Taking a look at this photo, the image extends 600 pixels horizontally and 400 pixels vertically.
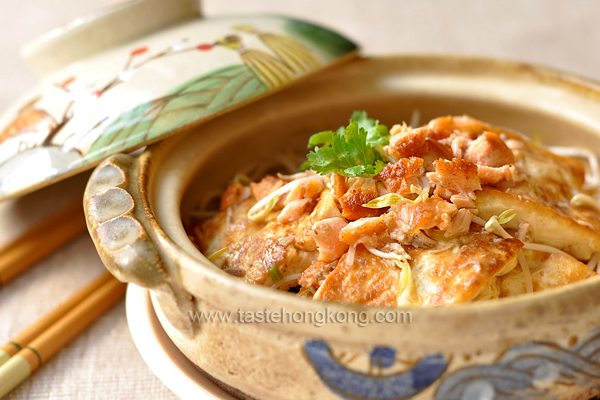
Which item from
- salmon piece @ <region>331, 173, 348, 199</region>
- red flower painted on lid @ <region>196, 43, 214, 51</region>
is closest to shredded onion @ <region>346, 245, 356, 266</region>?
salmon piece @ <region>331, 173, 348, 199</region>

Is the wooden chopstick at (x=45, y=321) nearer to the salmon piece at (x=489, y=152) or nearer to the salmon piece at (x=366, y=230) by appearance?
the salmon piece at (x=366, y=230)

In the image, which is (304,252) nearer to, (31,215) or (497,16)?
Result: (31,215)

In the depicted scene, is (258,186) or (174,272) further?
(258,186)

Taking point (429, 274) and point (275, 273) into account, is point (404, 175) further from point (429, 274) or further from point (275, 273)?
point (275, 273)

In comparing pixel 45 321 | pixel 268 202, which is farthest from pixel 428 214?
pixel 45 321

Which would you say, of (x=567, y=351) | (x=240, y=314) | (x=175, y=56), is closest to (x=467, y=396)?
(x=567, y=351)
